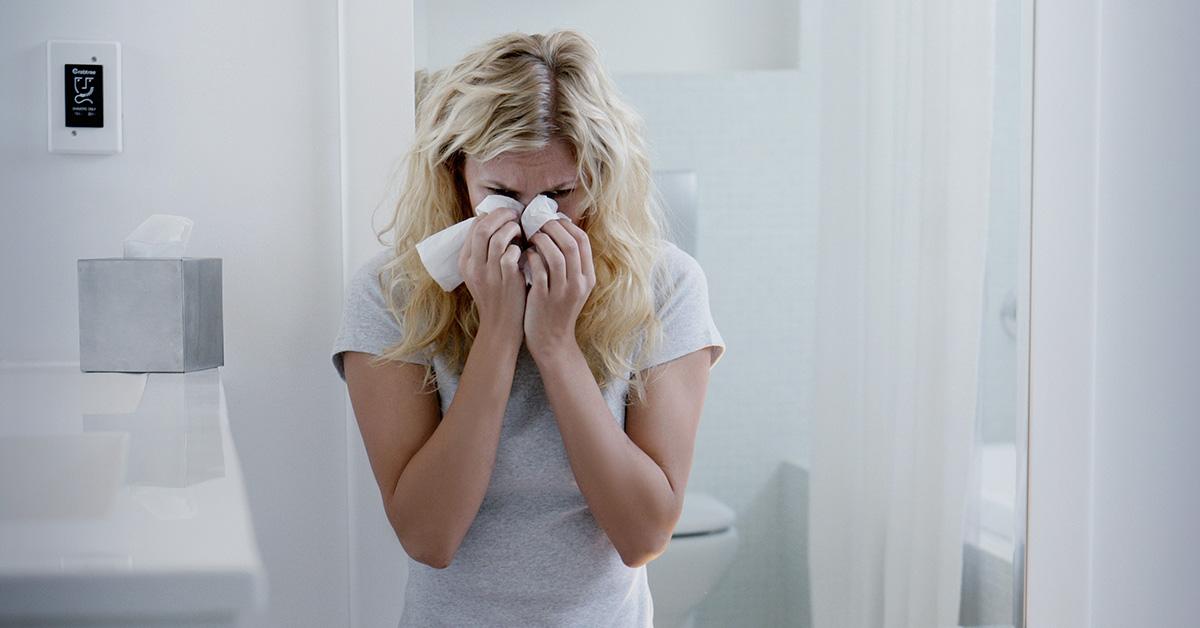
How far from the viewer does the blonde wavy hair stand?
962 mm

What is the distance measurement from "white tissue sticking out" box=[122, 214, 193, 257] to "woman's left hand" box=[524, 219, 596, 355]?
0.35m

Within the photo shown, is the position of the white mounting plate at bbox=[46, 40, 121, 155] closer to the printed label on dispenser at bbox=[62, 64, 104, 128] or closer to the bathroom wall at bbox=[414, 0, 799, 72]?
the printed label on dispenser at bbox=[62, 64, 104, 128]

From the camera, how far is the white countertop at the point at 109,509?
2.32 ft

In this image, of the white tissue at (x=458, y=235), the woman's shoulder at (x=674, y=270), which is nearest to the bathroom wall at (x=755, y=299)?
the woman's shoulder at (x=674, y=270)

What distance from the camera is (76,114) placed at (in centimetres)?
104

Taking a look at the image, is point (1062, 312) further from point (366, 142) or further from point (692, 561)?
point (366, 142)

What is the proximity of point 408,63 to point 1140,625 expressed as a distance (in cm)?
121

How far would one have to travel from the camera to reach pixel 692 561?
1379mm

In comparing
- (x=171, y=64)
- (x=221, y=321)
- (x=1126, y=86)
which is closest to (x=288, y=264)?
(x=221, y=321)

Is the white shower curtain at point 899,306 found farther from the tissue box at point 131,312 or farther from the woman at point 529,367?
the tissue box at point 131,312

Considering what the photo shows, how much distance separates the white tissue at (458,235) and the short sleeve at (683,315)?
13 cm

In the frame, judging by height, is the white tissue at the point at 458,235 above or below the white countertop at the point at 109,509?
above

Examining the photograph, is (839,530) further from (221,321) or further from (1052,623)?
(221,321)

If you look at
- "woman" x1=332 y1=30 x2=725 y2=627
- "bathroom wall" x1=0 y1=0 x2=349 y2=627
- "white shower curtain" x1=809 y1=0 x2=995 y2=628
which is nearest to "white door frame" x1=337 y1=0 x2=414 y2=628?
"bathroom wall" x1=0 y1=0 x2=349 y2=627
